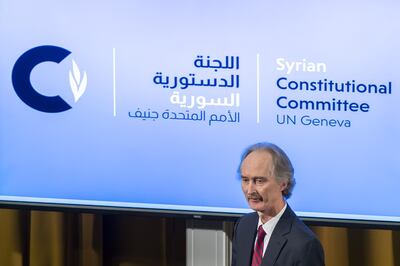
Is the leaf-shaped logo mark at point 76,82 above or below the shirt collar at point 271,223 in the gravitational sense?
above

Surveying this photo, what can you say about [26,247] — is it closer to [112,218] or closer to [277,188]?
[112,218]

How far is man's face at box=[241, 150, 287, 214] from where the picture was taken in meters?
3.01

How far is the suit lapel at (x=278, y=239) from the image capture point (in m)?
3.01

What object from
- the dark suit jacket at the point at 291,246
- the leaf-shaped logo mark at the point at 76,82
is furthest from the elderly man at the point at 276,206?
the leaf-shaped logo mark at the point at 76,82

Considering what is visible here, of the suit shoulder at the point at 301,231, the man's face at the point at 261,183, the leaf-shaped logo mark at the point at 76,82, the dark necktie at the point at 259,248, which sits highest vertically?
the leaf-shaped logo mark at the point at 76,82

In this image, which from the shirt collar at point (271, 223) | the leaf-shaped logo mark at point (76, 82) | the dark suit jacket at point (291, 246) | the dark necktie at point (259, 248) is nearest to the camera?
the dark suit jacket at point (291, 246)

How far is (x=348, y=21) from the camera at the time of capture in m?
3.60

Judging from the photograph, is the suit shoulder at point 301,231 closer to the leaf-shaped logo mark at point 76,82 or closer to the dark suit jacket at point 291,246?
the dark suit jacket at point 291,246

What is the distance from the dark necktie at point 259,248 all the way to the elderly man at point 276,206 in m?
0.07

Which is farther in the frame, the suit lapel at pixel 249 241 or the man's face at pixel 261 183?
the suit lapel at pixel 249 241

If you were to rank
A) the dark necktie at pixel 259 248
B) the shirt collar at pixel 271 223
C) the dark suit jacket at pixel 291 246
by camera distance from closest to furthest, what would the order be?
the dark suit jacket at pixel 291 246
the shirt collar at pixel 271 223
the dark necktie at pixel 259 248

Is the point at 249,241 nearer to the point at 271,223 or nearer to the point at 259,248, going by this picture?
the point at 259,248

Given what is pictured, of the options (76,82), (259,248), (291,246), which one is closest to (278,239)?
(291,246)

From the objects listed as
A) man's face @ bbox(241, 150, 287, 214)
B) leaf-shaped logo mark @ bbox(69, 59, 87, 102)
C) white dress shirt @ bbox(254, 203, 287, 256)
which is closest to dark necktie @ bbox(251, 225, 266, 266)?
white dress shirt @ bbox(254, 203, 287, 256)
